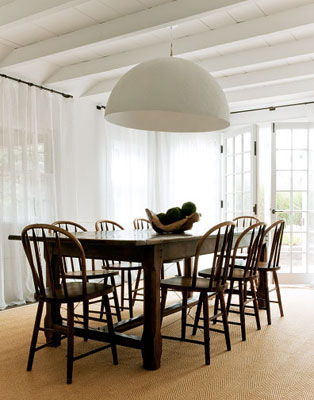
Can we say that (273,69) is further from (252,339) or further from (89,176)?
(252,339)

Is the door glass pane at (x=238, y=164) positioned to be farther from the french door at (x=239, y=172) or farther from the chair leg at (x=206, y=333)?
the chair leg at (x=206, y=333)

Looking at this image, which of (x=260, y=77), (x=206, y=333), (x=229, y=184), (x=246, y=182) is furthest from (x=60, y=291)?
(x=229, y=184)

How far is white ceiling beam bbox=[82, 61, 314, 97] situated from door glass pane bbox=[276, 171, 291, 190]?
1.38m

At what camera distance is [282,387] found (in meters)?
2.37

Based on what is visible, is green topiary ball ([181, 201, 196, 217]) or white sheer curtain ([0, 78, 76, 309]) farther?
white sheer curtain ([0, 78, 76, 309])

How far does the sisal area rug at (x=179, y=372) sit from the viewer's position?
2.29 meters

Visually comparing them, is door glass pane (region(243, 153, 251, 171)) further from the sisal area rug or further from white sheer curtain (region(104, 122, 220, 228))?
the sisal area rug

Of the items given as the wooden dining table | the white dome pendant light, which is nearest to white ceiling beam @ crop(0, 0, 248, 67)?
the white dome pendant light

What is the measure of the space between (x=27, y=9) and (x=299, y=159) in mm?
3987

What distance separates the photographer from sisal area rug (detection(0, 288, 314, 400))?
2295 mm

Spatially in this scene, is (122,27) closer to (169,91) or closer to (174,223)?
(169,91)

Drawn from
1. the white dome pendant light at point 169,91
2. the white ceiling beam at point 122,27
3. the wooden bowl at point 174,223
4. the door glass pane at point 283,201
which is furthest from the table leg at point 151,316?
the door glass pane at point 283,201

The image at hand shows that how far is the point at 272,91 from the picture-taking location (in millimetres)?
5473

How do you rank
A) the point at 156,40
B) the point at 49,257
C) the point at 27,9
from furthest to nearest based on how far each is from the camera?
the point at 156,40
the point at 27,9
the point at 49,257
